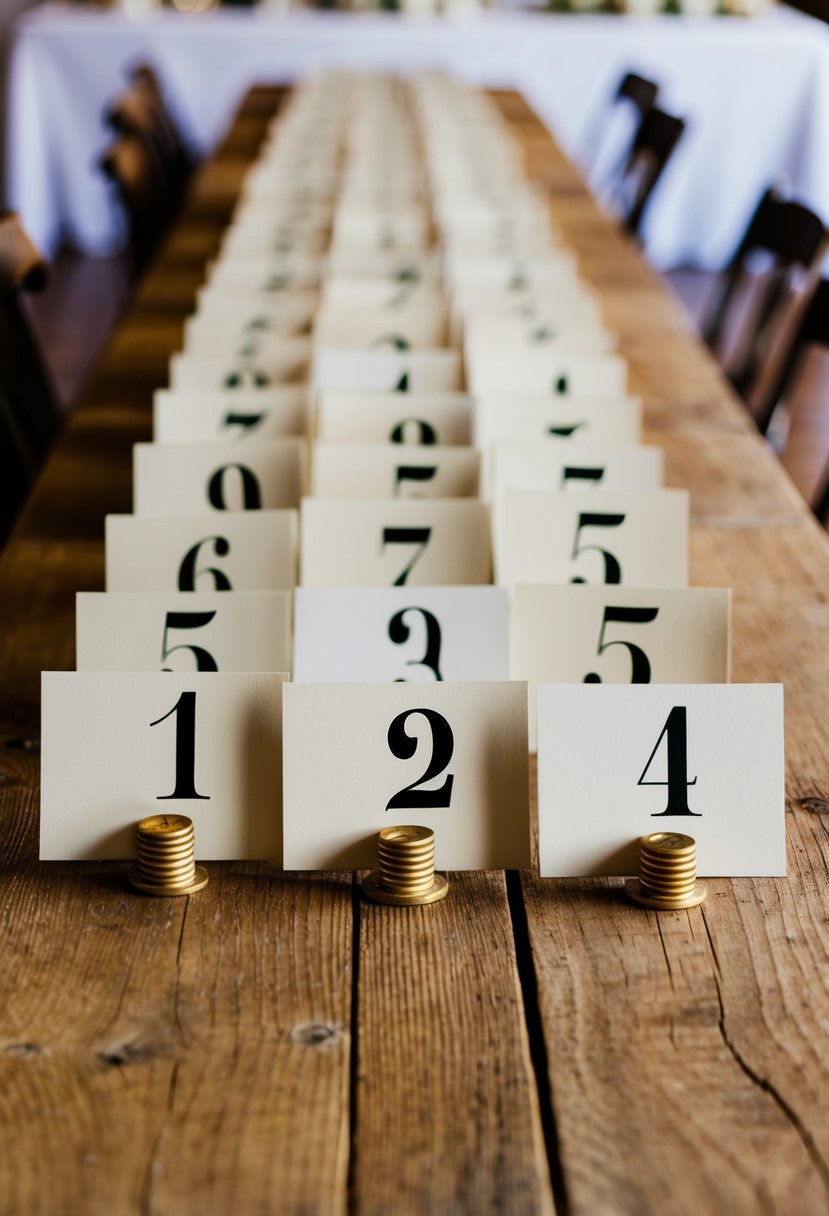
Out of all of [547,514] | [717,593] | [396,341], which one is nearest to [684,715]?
[717,593]

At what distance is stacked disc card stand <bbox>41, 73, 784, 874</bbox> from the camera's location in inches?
44.2

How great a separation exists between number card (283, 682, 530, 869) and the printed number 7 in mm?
393

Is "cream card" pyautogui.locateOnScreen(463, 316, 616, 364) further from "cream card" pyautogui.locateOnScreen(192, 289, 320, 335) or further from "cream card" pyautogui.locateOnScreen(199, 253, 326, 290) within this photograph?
"cream card" pyautogui.locateOnScreen(199, 253, 326, 290)

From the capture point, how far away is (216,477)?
1675mm

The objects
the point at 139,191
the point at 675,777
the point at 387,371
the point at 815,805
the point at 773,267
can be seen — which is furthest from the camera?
the point at 139,191

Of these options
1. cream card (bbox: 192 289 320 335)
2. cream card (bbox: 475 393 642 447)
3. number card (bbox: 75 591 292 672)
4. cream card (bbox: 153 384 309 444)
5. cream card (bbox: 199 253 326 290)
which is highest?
number card (bbox: 75 591 292 672)

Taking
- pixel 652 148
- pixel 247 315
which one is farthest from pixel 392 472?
pixel 652 148

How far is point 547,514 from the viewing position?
1.51 m

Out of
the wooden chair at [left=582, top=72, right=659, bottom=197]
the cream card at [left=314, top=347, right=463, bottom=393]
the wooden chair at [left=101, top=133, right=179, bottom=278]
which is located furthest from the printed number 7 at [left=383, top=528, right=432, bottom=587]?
the wooden chair at [left=582, top=72, right=659, bottom=197]

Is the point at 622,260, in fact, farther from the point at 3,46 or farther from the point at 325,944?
the point at 3,46

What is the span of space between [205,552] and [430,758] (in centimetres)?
44

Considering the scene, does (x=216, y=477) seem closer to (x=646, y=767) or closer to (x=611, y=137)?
(x=646, y=767)

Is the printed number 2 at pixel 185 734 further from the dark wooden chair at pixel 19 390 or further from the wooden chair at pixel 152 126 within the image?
the wooden chair at pixel 152 126

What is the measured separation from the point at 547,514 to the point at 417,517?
0.40 ft
